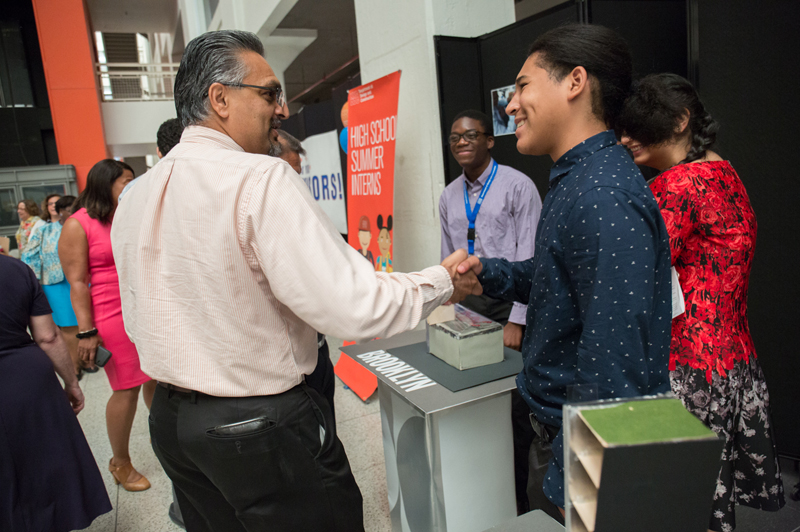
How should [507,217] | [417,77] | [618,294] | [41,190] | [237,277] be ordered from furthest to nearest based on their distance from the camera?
[41,190] → [417,77] → [507,217] → [237,277] → [618,294]

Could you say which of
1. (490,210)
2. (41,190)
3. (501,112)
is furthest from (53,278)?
(41,190)

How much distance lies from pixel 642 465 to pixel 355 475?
7.43 feet

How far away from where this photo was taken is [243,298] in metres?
0.99

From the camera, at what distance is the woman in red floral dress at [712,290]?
132 cm

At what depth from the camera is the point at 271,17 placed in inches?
221

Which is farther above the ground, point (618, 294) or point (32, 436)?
point (618, 294)

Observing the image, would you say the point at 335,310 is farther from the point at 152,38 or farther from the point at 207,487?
the point at 152,38

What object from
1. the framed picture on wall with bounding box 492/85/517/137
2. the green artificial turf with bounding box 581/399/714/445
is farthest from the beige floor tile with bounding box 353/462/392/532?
→ the framed picture on wall with bounding box 492/85/517/137

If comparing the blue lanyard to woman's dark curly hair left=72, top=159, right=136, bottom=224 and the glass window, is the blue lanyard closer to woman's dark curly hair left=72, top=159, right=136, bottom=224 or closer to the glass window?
woman's dark curly hair left=72, top=159, right=136, bottom=224

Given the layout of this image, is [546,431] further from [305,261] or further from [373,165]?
[373,165]

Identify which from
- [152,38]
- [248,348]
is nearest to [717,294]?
[248,348]

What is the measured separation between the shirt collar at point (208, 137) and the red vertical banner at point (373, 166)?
6.59 feet

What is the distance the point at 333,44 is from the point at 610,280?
8475mm

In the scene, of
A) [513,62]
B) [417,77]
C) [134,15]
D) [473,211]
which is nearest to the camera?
[473,211]
